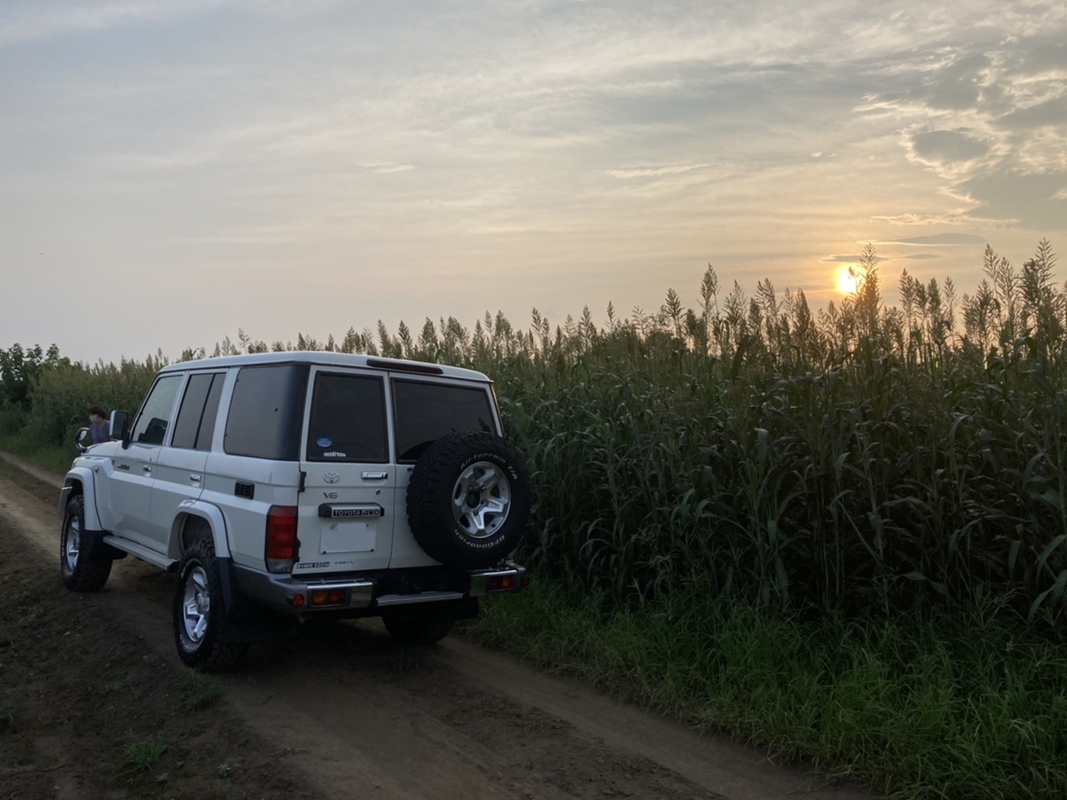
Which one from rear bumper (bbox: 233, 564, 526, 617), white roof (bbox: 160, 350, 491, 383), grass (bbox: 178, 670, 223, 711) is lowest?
grass (bbox: 178, 670, 223, 711)

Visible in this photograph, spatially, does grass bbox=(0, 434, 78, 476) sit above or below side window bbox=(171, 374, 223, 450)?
below

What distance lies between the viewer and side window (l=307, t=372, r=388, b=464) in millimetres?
5945

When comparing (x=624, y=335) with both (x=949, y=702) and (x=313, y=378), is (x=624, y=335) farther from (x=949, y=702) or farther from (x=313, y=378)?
(x=949, y=702)

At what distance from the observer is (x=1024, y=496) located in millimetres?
5527

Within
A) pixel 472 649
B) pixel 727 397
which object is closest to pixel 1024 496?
pixel 727 397

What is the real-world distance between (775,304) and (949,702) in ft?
11.8

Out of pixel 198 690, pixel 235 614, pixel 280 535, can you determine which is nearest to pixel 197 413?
pixel 235 614

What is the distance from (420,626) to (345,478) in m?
1.89

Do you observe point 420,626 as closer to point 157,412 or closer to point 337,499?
point 337,499

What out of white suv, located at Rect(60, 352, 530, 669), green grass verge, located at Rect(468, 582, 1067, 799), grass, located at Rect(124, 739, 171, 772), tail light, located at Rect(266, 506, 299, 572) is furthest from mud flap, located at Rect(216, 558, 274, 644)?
green grass verge, located at Rect(468, 582, 1067, 799)

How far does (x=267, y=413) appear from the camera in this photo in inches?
242

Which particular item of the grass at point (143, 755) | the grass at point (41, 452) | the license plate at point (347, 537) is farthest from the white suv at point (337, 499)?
the grass at point (41, 452)

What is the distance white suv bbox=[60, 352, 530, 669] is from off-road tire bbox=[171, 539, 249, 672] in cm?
1

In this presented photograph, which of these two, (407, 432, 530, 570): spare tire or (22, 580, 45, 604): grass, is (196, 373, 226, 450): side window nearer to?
(407, 432, 530, 570): spare tire
